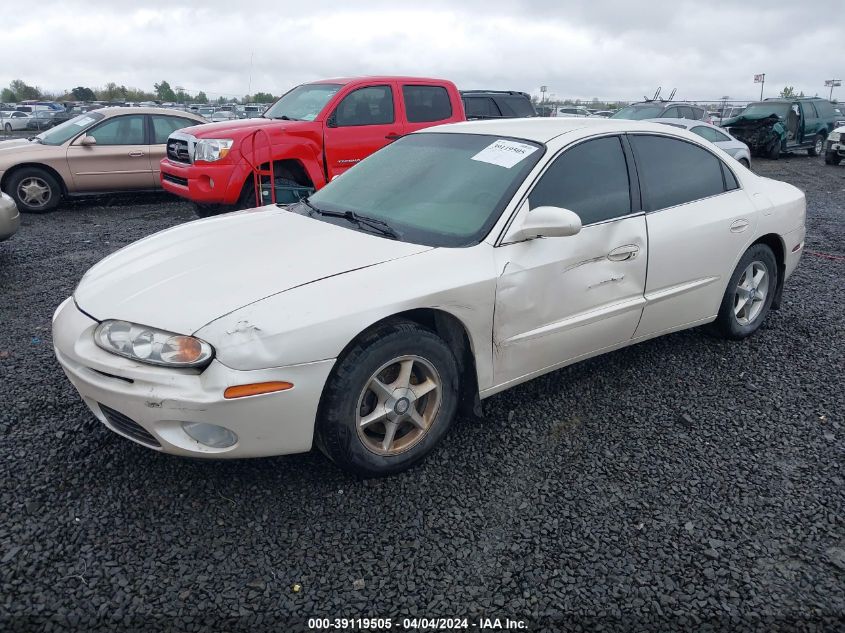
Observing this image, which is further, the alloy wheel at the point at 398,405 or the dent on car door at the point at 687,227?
the dent on car door at the point at 687,227

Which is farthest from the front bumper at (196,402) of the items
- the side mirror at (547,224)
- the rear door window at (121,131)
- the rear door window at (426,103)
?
the rear door window at (121,131)

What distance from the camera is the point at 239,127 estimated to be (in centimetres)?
723

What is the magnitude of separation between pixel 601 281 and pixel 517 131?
98cm

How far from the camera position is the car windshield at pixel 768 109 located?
60.6 ft

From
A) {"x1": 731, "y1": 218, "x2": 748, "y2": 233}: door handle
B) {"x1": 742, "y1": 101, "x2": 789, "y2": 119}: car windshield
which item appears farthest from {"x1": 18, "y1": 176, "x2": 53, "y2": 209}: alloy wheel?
{"x1": 742, "y1": 101, "x2": 789, "y2": 119}: car windshield

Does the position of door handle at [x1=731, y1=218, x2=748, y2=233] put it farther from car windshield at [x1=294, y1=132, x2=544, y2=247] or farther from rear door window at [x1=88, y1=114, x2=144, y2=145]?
rear door window at [x1=88, y1=114, x2=144, y2=145]

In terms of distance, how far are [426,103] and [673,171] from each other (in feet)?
16.3

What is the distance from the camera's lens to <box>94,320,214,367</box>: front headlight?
7.79ft

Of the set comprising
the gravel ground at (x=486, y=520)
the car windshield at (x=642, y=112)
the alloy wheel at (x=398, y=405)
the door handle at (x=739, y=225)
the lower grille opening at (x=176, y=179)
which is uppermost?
the car windshield at (x=642, y=112)

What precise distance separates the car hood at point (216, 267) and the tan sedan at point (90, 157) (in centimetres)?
676

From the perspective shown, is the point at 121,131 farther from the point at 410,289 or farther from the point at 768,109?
the point at 768,109

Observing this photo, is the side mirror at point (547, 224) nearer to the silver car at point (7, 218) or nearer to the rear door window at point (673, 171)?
the rear door window at point (673, 171)

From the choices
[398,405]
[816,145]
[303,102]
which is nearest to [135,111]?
[303,102]

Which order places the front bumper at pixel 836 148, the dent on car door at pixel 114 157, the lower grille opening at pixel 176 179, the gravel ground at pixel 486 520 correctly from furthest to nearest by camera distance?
the front bumper at pixel 836 148
the dent on car door at pixel 114 157
the lower grille opening at pixel 176 179
the gravel ground at pixel 486 520
